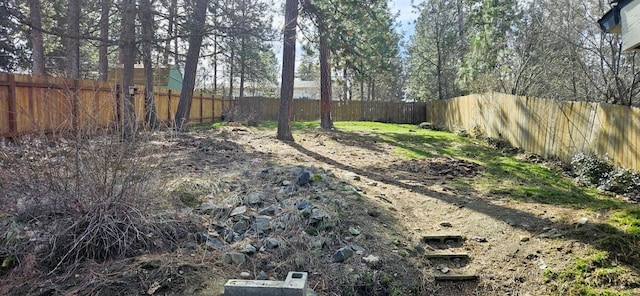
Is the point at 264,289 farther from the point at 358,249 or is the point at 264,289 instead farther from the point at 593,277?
the point at 593,277

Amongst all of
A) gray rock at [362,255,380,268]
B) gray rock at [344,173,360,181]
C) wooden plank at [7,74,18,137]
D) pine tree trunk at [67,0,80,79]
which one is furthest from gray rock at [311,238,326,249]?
wooden plank at [7,74,18,137]

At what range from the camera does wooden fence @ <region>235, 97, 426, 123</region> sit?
20609 millimetres

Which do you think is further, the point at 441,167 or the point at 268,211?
the point at 441,167

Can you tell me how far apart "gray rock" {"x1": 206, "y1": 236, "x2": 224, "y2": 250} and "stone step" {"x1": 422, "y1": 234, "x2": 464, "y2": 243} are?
1.92 meters

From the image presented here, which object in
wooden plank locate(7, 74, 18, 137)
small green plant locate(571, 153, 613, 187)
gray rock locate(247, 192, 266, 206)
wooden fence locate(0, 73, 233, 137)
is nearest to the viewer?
wooden fence locate(0, 73, 233, 137)

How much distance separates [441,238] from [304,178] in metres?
1.74

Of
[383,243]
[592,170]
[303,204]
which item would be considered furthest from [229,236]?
[592,170]

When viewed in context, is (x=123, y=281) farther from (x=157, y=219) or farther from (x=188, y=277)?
(x=157, y=219)

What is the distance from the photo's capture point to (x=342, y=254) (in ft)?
10.2

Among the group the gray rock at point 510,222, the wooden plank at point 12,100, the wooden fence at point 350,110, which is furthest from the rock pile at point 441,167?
the wooden fence at point 350,110

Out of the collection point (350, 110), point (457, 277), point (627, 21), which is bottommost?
point (457, 277)

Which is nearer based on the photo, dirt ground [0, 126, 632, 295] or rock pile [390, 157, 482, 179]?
dirt ground [0, 126, 632, 295]

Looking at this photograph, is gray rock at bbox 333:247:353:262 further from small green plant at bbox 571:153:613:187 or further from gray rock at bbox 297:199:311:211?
small green plant at bbox 571:153:613:187

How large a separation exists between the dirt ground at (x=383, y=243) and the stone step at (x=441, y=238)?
5 centimetres
